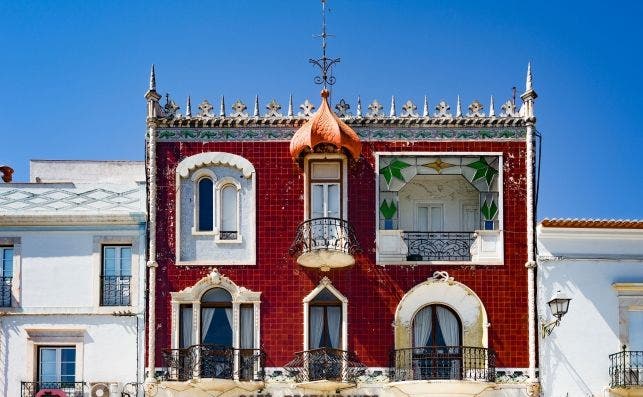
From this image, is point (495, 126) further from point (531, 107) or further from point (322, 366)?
point (322, 366)

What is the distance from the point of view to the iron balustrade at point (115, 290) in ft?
98.8

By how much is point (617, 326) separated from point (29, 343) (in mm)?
14013

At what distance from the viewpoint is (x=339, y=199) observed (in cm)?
3028

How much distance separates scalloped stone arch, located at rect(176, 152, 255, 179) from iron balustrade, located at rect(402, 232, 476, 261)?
13.6 ft

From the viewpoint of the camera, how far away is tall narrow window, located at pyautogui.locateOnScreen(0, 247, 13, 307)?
30.3m

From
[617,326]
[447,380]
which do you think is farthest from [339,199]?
[617,326]

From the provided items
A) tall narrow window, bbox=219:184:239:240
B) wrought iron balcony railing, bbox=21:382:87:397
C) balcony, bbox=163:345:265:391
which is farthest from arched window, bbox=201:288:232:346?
wrought iron balcony railing, bbox=21:382:87:397

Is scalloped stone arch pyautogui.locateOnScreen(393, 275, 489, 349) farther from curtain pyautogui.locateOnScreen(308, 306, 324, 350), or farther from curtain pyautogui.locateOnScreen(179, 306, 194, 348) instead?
curtain pyautogui.locateOnScreen(179, 306, 194, 348)

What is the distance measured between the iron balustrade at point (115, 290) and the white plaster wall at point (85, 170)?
705cm

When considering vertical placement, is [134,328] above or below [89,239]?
below

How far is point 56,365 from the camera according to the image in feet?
97.7

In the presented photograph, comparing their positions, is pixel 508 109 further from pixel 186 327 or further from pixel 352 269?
pixel 186 327

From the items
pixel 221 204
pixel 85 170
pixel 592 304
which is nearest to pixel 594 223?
pixel 592 304

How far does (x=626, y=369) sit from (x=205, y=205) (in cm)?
1078
